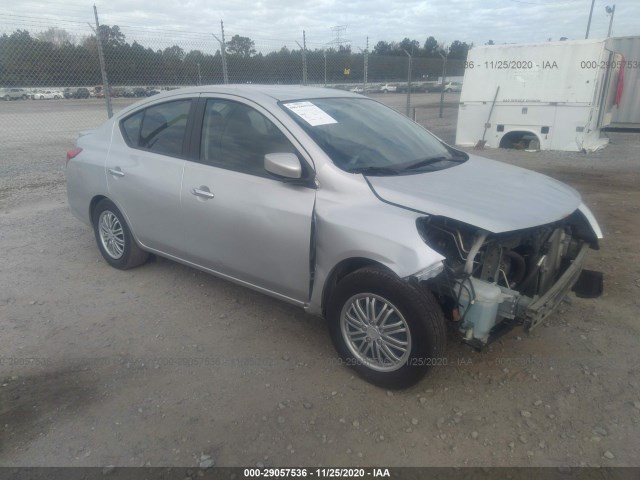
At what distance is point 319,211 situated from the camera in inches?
121

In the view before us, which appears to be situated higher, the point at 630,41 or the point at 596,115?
the point at 630,41

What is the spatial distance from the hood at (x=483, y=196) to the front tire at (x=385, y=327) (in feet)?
1.57

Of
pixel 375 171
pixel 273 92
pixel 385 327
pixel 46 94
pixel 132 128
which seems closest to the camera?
pixel 385 327

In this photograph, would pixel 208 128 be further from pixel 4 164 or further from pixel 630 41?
pixel 630 41

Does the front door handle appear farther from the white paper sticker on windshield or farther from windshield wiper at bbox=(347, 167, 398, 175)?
windshield wiper at bbox=(347, 167, 398, 175)

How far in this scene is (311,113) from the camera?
353 cm

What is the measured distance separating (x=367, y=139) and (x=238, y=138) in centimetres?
96

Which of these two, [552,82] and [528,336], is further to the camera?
[552,82]

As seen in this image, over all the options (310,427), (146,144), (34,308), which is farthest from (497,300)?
(34,308)

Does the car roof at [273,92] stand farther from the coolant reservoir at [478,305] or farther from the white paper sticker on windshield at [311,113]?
the coolant reservoir at [478,305]

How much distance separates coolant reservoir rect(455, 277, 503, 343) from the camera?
2.73 m

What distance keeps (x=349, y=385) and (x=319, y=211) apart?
43.9 inches

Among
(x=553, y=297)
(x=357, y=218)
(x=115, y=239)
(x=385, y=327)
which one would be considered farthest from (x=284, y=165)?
(x=115, y=239)

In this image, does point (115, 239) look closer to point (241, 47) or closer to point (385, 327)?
point (385, 327)
